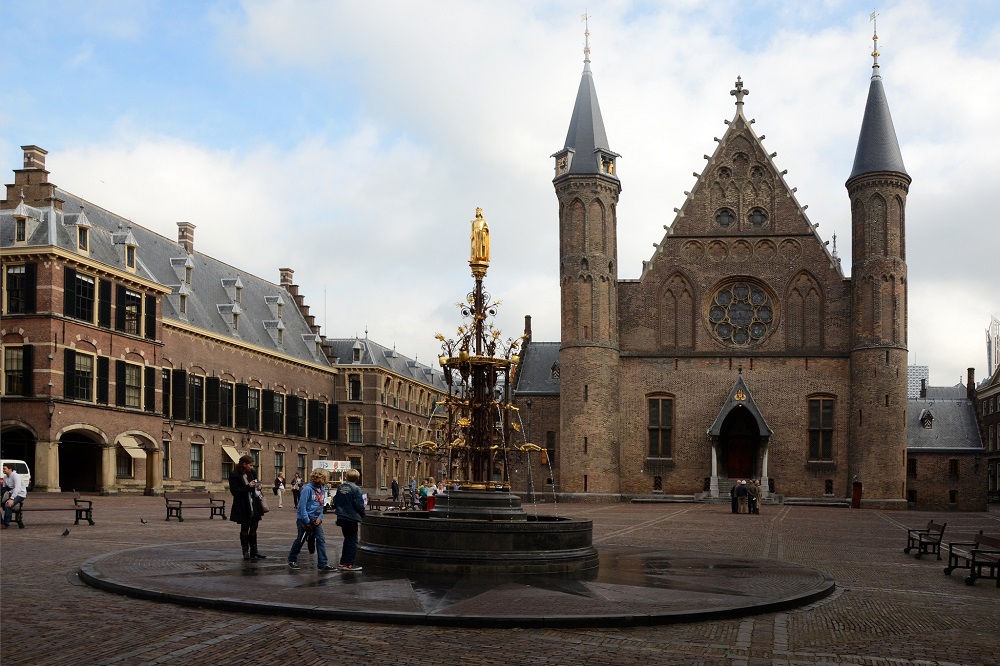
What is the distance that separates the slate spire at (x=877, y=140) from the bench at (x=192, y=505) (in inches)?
1365

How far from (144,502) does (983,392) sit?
228ft

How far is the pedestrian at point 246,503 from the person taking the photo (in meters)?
15.9

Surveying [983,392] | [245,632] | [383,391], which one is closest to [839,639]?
[245,632]

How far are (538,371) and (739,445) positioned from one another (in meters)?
11.7

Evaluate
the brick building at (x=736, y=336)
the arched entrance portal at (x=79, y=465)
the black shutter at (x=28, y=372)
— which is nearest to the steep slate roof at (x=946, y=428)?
the brick building at (x=736, y=336)

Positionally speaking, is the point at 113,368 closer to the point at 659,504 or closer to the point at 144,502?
the point at 144,502

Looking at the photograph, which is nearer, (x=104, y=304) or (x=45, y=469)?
(x=45, y=469)

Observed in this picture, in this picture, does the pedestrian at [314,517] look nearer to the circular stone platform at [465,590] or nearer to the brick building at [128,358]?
the circular stone platform at [465,590]

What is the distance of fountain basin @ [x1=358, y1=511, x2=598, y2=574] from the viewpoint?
14.9m

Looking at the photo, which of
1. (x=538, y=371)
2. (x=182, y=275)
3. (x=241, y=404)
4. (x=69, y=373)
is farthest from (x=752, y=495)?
(x=182, y=275)

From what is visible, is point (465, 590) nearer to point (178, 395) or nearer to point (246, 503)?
point (246, 503)

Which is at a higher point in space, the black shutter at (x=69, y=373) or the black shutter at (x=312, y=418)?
the black shutter at (x=69, y=373)

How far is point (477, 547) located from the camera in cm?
1498

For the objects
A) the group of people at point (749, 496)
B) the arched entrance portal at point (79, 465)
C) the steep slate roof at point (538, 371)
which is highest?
the steep slate roof at point (538, 371)
